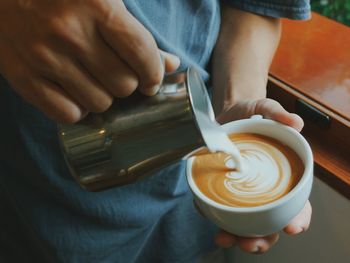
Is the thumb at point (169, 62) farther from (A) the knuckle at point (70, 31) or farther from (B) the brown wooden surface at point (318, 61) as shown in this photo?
(B) the brown wooden surface at point (318, 61)

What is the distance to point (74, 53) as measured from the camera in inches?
15.5

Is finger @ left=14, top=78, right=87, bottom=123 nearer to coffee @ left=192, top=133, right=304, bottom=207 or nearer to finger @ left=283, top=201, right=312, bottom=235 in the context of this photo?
coffee @ left=192, top=133, right=304, bottom=207

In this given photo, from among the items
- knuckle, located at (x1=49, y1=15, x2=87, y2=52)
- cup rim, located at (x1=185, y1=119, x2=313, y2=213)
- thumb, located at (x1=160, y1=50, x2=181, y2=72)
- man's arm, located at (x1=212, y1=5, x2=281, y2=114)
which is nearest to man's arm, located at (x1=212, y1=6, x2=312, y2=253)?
man's arm, located at (x1=212, y1=5, x2=281, y2=114)

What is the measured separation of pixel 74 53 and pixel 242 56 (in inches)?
17.0

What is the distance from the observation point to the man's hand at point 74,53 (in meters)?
0.39

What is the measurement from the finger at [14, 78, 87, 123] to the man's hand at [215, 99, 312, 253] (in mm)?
279

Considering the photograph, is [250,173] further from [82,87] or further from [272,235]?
[82,87]

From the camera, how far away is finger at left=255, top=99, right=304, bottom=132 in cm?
61

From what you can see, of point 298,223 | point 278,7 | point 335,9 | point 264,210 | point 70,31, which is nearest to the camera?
point 70,31

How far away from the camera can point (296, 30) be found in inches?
35.2

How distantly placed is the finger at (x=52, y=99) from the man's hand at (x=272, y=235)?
279mm

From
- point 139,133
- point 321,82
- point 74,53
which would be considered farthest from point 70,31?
point 321,82

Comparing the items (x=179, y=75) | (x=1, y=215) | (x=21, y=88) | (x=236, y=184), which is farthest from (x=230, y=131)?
(x=1, y=215)

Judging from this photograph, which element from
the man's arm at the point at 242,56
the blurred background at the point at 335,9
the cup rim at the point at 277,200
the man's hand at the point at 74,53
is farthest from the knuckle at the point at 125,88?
the blurred background at the point at 335,9
